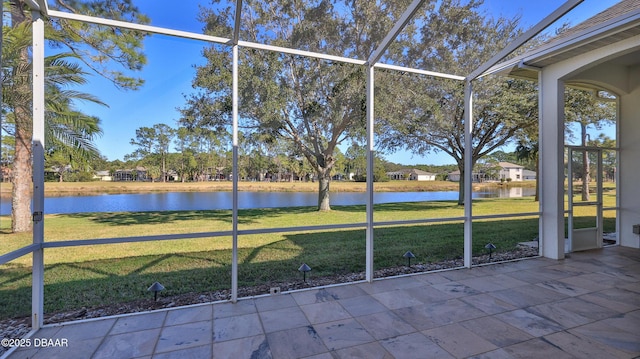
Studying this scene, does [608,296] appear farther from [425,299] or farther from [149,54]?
[149,54]

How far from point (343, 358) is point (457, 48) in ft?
12.8

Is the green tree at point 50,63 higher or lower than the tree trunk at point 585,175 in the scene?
higher

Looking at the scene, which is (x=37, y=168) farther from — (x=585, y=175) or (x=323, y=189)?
(x=585, y=175)

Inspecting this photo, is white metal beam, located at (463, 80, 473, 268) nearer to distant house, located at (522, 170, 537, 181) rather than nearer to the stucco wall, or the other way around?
distant house, located at (522, 170, 537, 181)

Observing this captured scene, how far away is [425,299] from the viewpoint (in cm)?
308

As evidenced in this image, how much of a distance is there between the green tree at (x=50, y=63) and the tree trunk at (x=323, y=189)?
4.32 meters

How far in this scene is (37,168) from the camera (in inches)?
97.0

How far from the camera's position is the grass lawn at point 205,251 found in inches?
144

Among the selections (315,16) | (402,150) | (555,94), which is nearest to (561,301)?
(555,94)

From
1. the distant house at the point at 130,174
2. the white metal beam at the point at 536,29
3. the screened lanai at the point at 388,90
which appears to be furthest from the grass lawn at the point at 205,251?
the white metal beam at the point at 536,29

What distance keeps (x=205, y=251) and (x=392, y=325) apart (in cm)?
413

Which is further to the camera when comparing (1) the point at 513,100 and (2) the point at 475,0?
Answer: (1) the point at 513,100

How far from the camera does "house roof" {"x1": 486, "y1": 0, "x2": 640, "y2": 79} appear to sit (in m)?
3.42

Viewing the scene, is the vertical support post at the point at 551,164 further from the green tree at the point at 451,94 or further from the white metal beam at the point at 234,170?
the white metal beam at the point at 234,170
